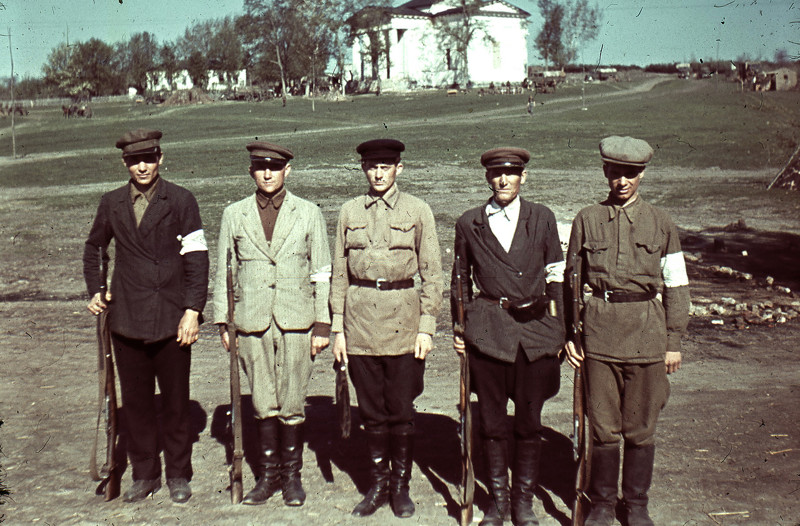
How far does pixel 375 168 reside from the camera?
4.87 m

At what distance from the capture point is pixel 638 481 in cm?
459

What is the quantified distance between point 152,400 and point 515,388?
229cm

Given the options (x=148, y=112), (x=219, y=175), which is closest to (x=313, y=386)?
(x=219, y=175)

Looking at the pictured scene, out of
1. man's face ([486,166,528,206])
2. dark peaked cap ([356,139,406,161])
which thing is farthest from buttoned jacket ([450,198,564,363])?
dark peaked cap ([356,139,406,161])

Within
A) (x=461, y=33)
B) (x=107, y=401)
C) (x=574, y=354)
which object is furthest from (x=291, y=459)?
(x=461, y=33)

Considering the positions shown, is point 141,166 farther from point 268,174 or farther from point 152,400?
point 152,400

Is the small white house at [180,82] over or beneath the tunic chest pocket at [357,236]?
over

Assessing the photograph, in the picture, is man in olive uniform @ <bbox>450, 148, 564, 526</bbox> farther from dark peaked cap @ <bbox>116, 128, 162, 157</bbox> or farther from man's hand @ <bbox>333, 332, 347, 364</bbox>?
dark peaked cap @ <bbox>116, 128, 162, 157</bbox>

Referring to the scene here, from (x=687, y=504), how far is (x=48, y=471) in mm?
4165

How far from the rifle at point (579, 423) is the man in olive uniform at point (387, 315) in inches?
31.6

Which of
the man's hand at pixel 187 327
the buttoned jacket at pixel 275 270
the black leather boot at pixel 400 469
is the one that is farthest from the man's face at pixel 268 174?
the black leather boot at pixel 400 469

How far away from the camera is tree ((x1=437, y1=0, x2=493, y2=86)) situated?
72.2 metres

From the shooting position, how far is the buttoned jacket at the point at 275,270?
4.94 metres

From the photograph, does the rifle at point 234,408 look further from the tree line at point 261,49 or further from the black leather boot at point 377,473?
the tree line at point 261,49
